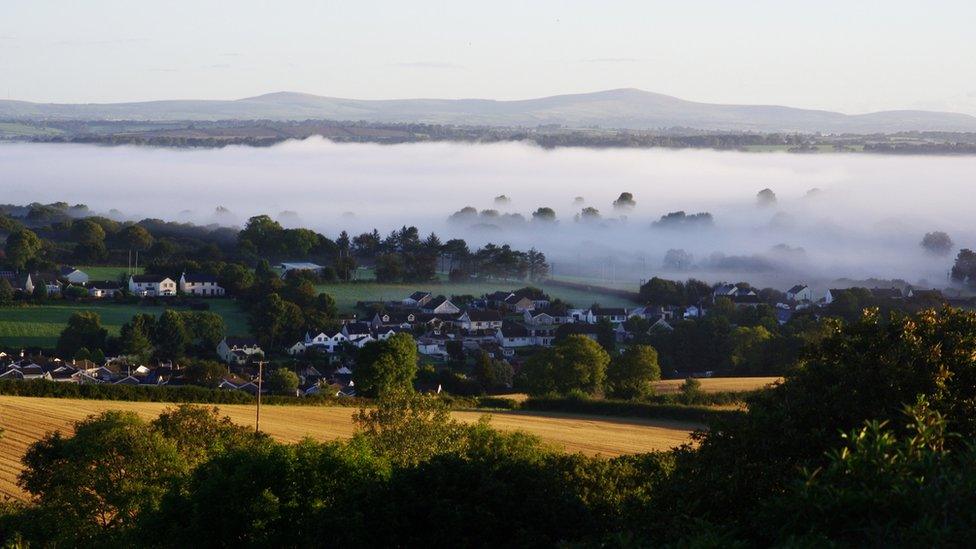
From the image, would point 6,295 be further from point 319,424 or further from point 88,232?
point 319,424

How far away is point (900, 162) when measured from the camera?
125750 millimetres

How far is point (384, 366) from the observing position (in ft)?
109

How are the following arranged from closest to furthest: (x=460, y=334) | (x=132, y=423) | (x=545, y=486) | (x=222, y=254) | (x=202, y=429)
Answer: (x=545, y=486), (x=132, y=423), (x=202, y=429), (x=460, y=334), (x=222, y=254)

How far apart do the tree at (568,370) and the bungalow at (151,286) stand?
76.2 feet

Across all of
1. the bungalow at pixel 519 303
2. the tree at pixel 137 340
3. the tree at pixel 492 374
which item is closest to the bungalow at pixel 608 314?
the bungalow at pixel 519 303

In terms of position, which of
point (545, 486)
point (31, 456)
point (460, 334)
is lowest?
point (460, 334)

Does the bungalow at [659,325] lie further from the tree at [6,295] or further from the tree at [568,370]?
the tree at [6,295]

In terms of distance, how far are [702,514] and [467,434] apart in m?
7.22

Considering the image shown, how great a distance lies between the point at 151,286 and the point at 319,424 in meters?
31.0

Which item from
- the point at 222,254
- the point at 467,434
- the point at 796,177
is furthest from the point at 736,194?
the point at 467,434

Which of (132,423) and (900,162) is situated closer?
(132,423)

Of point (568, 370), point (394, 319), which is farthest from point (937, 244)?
point (568, 370)

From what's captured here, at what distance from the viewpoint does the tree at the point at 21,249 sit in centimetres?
5878

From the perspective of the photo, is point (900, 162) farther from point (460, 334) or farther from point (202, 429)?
point (202, 429)
